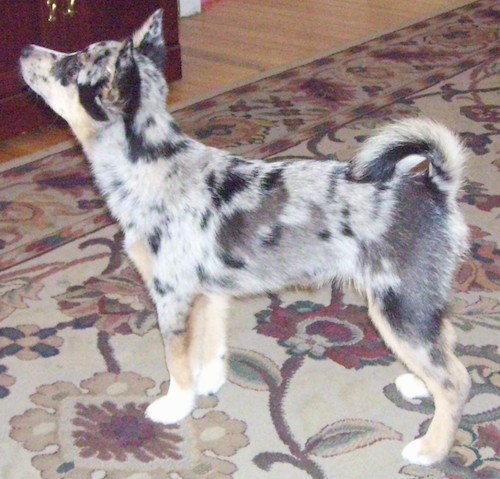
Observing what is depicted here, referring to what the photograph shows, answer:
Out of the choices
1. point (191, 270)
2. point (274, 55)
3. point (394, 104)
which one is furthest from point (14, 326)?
point (274, 55)

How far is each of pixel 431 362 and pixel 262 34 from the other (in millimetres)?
3241

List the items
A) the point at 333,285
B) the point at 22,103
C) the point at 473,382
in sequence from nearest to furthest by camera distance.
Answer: the point at 473,382
the point at 333,285
the point at 22,103

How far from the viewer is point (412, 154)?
1731 millimetres

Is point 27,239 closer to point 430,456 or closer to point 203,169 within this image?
point 203,169

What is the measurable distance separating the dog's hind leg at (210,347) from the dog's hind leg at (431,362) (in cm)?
37

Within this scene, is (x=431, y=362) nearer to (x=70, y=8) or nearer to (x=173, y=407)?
(x=173, y=407)

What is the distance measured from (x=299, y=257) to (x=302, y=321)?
529 millimetres

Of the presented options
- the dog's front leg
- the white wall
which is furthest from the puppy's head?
the white wall

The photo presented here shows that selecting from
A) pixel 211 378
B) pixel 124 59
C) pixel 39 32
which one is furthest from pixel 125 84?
pixel 39 32

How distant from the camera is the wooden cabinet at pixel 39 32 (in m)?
3.26

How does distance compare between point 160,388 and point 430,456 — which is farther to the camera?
point 160,388

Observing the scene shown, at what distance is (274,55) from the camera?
4.38m

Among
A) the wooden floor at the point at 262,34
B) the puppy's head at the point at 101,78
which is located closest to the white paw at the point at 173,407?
the puppy's head at the point at 101,78

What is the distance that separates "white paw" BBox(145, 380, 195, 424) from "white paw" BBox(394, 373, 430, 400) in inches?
18.7
